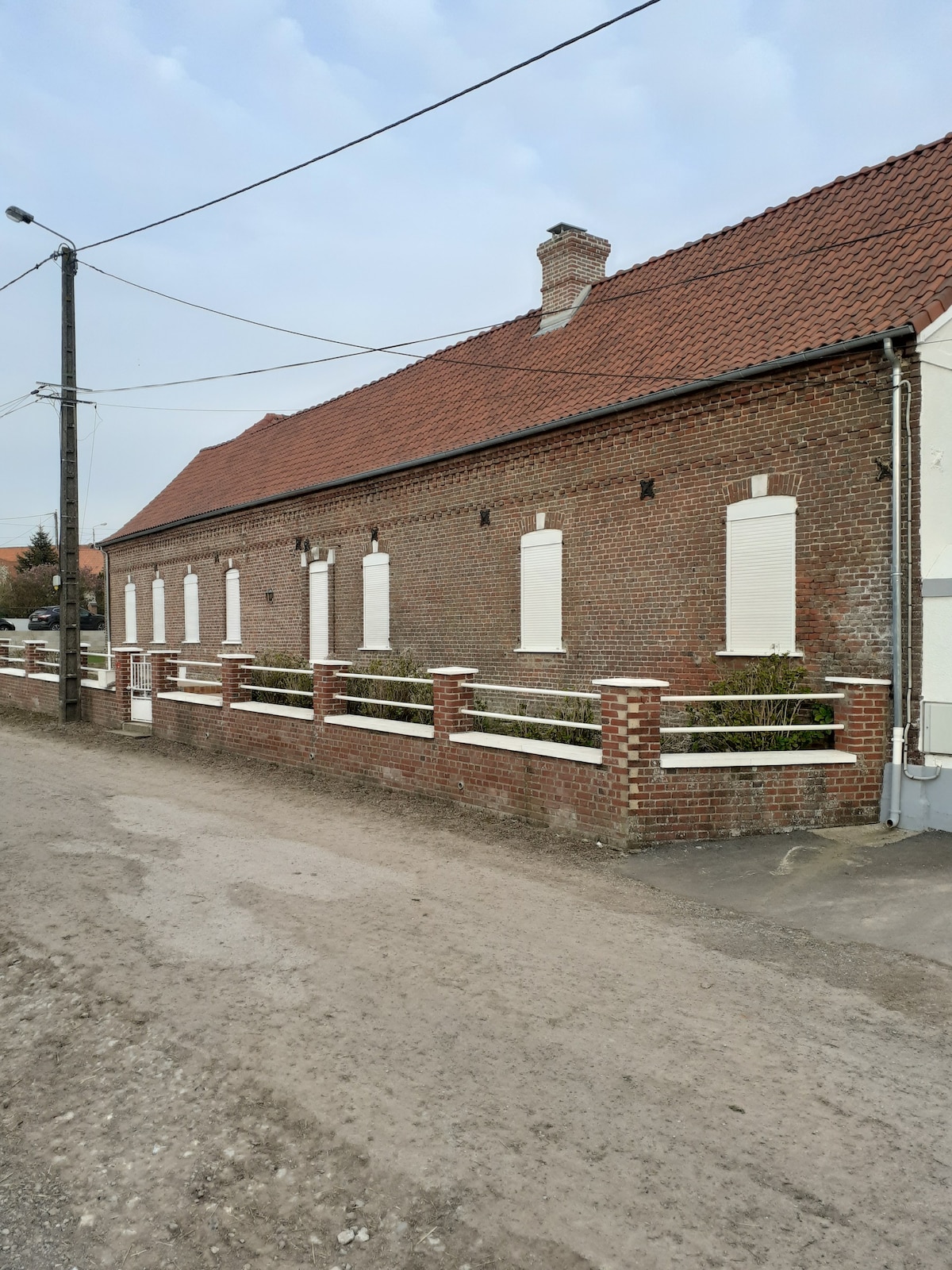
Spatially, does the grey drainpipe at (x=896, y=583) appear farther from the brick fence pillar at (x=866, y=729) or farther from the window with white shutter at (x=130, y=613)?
the window with white shutter at (x=130, y=613)

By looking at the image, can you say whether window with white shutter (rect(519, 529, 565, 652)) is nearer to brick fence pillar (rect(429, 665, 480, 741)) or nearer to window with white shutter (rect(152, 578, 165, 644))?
brick fence pillar (rect(429, 665, 480, 741))

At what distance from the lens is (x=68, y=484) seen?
18.6 m

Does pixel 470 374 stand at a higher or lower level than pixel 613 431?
higher

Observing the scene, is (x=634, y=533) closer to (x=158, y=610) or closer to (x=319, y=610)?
(x=319, y=610)

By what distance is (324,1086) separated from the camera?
391 cm

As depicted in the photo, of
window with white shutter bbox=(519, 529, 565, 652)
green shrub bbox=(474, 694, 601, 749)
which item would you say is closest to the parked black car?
window with white shutter bbox=(519, 529, 565, 652)

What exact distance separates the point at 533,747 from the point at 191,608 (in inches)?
670

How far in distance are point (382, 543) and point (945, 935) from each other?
12585 mm

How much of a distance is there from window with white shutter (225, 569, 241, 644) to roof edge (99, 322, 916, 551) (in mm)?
1561

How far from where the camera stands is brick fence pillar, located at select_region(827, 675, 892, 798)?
880cm

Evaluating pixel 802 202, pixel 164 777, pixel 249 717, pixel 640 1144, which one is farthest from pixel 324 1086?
pixel 802 202

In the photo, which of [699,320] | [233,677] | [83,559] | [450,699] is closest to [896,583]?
[450,699]

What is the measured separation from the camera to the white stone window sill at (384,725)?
419 inches

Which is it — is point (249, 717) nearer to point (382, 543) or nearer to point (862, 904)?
point (382, 543)
